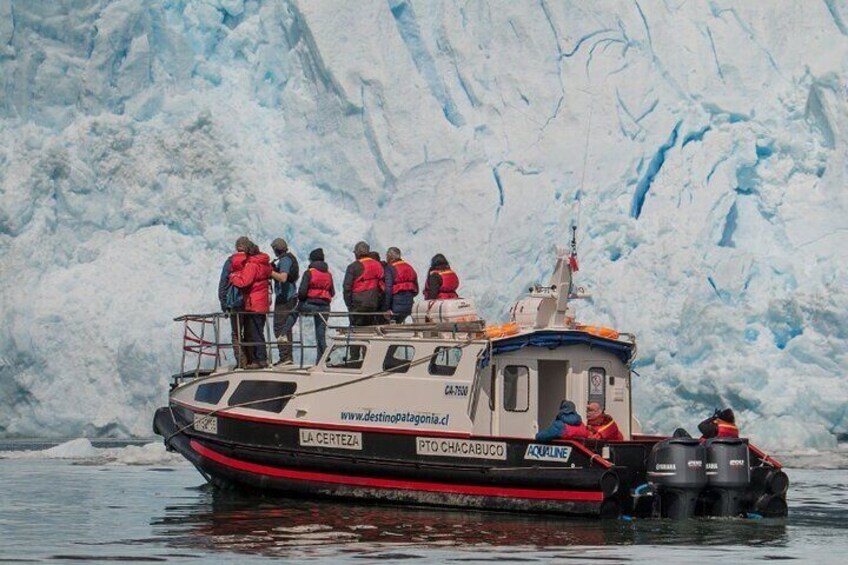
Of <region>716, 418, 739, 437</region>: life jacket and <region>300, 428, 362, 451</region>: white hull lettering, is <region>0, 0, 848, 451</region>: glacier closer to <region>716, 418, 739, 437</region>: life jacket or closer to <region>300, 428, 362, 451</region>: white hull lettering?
<region>716, 418, 739, 437</region>: life jacket

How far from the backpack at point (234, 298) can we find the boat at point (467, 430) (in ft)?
0.68

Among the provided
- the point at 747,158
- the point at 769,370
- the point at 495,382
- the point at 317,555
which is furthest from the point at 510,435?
the point at 747,158

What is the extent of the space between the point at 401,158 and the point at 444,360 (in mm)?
11572

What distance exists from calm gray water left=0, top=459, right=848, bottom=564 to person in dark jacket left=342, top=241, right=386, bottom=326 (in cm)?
203

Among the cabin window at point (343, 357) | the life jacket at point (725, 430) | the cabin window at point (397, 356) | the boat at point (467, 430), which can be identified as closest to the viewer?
the boat at point (467, 430)

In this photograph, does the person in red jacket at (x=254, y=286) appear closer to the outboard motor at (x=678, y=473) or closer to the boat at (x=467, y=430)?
the boat at (x=467, y=430)

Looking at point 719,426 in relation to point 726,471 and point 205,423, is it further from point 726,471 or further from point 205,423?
point 205,423

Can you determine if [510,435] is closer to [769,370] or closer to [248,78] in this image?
[769,370]

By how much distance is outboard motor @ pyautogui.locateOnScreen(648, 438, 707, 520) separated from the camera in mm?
13016

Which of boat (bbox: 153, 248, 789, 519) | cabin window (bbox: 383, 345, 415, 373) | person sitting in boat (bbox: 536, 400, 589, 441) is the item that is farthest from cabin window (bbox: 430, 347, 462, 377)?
person sitting in boat (bbox: 536, 400, 589, 441)

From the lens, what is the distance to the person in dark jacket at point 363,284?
49.8ft

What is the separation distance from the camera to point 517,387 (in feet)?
46.4

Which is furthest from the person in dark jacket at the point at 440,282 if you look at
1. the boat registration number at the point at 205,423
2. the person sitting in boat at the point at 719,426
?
the person sitting in boat at the point at 719,426

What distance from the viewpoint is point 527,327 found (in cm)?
1429
